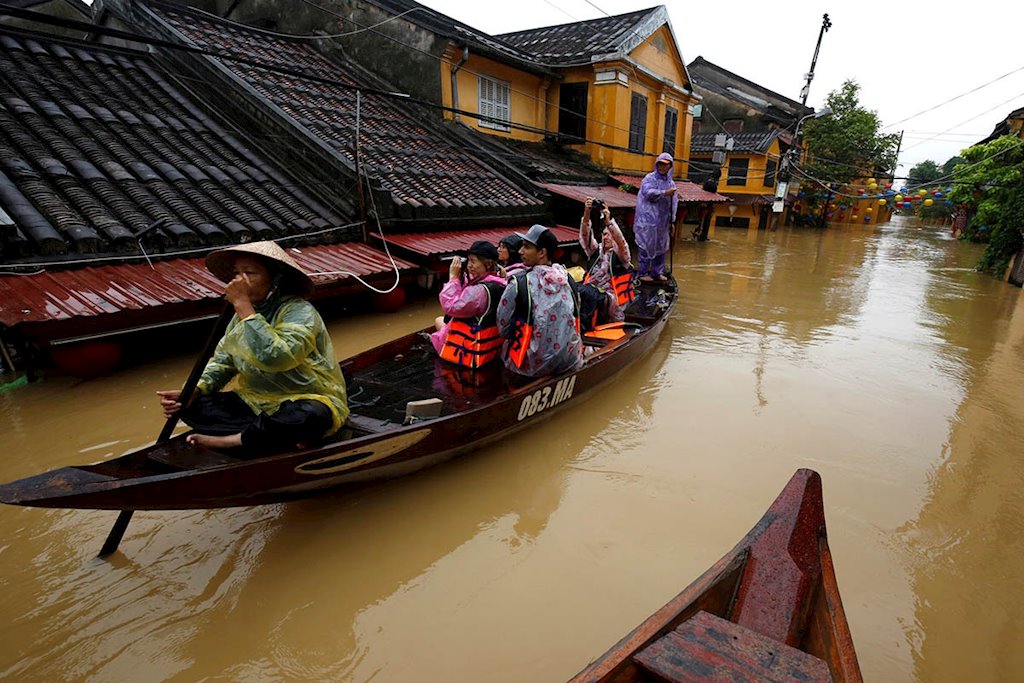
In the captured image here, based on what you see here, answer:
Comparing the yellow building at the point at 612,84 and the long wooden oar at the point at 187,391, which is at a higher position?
the yellow building at the point at 612,84

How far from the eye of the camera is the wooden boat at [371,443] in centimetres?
259

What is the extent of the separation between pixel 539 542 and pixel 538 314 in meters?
1.91

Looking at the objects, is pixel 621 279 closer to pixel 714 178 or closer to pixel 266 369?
pixel 266 369

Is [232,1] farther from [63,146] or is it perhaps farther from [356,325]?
[356,325]

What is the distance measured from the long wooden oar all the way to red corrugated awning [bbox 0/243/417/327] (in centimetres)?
235

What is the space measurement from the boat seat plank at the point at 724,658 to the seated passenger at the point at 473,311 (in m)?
3.12

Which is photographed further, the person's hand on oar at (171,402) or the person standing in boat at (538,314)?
the person standing in boat at (538,314)

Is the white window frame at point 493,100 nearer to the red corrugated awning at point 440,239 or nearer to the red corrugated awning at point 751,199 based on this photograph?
the red corrugated awning at point 440,239

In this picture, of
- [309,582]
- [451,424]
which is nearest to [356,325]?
[451,424]

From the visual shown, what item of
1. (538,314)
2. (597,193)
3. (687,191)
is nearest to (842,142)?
(687,191)

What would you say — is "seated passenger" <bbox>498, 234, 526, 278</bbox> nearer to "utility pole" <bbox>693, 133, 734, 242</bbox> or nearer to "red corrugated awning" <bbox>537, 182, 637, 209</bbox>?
"red corrugated awning" <bbox>537, 182, 637, 209</bbox>

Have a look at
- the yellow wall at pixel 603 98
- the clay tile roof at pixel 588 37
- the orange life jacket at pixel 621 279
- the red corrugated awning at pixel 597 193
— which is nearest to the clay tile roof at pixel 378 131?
the red corrugated awning at pixel 597 193

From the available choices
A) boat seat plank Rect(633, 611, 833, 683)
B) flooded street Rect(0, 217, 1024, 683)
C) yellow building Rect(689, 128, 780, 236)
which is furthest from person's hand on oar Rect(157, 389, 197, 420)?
yellow building Rect(689, 128, 780, 236)

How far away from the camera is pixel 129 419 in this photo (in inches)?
203
